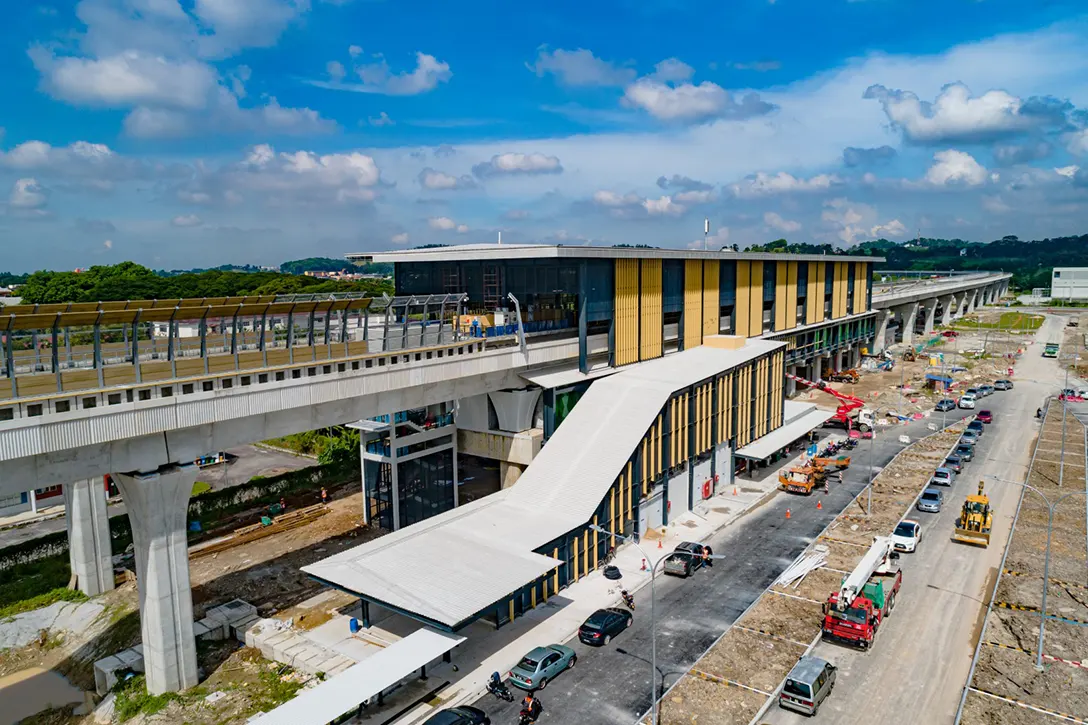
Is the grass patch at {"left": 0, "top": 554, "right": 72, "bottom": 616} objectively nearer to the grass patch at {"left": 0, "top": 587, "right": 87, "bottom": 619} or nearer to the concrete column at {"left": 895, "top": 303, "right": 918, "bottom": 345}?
the grass patch at {"left": 0, "top": 587, "right": 87, "bottom": 619}

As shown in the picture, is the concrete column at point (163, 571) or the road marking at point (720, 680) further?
the concrete column at point (163, 571)

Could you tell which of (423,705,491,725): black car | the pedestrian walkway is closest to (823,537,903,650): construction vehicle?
the pedestrian walkway

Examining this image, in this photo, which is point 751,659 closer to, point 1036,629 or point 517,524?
point 517,524

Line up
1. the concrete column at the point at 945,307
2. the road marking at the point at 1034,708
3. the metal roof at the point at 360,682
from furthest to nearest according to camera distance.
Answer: the concrete column at the point at 945,307
the road marking at the point at 1034,708
the metal roof at the point at 360,682

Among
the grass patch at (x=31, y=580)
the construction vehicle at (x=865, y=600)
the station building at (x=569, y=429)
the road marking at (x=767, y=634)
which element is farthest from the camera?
the grass patch at (x=31, y=580)

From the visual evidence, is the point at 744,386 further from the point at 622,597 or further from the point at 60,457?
the point at 60,457

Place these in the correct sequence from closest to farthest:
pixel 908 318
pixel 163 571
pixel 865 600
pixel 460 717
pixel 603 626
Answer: pixel 460 717 < pixel 163 571 < pixel 603 626 < pixel 865 600 < pixel 908 318

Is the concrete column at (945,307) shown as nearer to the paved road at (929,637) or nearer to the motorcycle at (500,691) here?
the paved road at (929,637)

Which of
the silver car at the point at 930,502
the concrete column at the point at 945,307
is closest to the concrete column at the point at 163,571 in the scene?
the silver car at the point at 930,502

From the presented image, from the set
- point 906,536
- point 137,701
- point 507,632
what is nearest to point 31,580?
point 137,701
